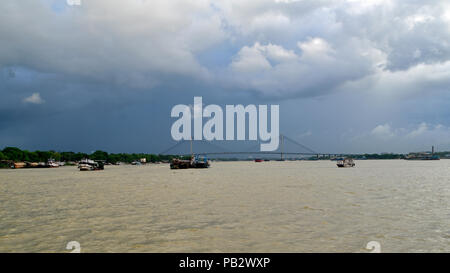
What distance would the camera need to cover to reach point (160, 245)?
31.0 ft

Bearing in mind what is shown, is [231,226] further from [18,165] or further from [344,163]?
[18,165]

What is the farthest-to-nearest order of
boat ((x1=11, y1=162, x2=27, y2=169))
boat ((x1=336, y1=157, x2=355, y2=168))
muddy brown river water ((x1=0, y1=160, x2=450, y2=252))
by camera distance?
boat ((x1=11, y1=162, x2=27, y2=169))
boat ((x1=336, y1=157, x2=355, y2=168))
muddy brown river water ((x1=0, y1=160, x2=450, y2=252))

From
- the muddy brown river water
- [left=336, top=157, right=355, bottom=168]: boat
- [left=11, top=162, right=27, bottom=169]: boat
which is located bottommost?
[left=11, top=162, right=27, bottom=169]: boat

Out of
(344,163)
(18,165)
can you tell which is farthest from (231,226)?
(18,165)

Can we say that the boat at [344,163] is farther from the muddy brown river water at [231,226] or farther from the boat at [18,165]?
the boat at [18,165]

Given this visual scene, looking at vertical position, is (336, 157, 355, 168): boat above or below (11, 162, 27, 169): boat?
above

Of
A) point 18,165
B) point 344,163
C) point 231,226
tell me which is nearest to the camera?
point 231,226

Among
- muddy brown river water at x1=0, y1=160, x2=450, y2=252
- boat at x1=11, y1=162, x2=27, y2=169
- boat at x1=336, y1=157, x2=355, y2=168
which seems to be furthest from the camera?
boat at x1=11, y1=162, x2=27, y2=169

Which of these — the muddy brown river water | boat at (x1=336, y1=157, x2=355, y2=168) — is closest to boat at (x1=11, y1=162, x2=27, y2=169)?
boat at (x1=336, y1=157, x2=355, y2=168)

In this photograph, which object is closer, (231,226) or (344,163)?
(231,226)

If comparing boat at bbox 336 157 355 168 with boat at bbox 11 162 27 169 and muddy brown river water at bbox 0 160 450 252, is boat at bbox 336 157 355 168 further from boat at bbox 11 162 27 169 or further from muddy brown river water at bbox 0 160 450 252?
boat at bbox 11 162 27 169
